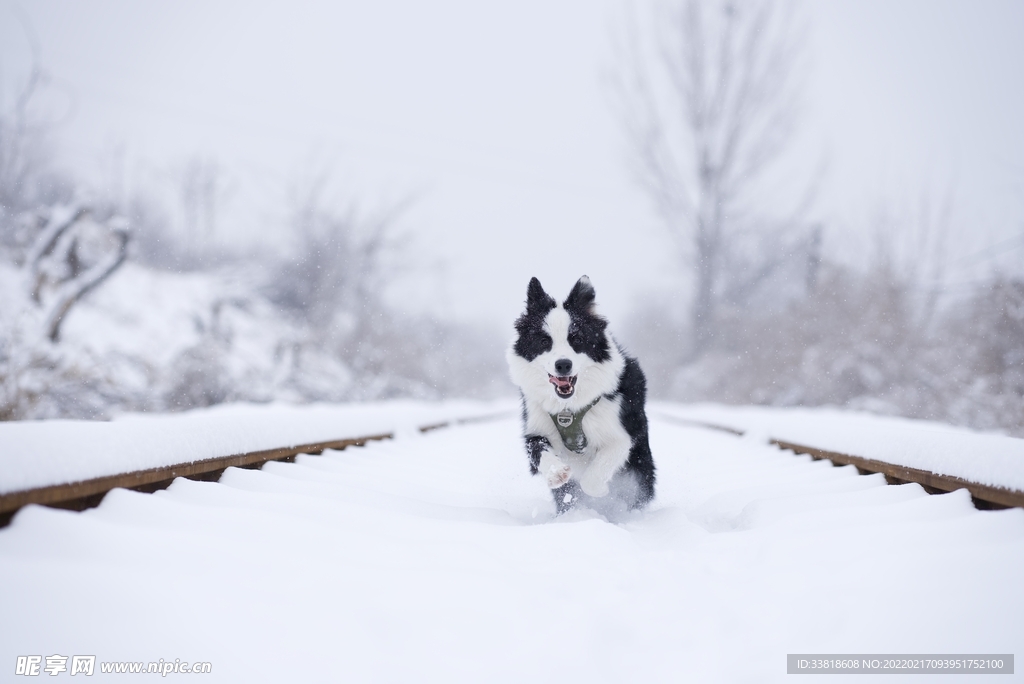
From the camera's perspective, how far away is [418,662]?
1408mm

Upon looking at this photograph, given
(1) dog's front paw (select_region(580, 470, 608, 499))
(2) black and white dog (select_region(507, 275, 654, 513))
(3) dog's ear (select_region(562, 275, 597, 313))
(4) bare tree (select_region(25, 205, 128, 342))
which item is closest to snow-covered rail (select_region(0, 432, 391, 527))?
(2) black and white dog (select_region(507, 275, 654, 513))

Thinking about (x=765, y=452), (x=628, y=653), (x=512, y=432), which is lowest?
(x=512, y=432)

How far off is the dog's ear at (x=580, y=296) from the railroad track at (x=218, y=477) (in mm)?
1823

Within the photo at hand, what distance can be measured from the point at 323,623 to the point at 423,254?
1590cm

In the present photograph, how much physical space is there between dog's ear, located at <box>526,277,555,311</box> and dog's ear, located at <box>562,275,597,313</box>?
0.10 meters

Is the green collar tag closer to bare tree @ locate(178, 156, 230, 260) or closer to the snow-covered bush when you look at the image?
the snow-covered bush

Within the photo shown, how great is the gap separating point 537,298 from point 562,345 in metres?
0.38

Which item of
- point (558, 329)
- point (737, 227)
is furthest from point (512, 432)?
point (737, 227)

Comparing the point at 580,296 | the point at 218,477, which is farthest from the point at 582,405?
the point at 218,477

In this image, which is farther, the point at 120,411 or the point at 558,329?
the point at 120,411

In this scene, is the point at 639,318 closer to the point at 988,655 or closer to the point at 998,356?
the point at 998,356

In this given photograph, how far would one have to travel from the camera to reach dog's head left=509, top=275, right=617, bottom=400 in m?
3.11

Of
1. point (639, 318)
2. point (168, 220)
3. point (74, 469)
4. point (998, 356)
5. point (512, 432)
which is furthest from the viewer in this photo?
point (639, 318)

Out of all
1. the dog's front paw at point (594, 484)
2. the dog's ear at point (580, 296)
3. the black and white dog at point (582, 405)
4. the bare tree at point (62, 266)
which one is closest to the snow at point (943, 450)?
the black and white dog at point (582, 405)
